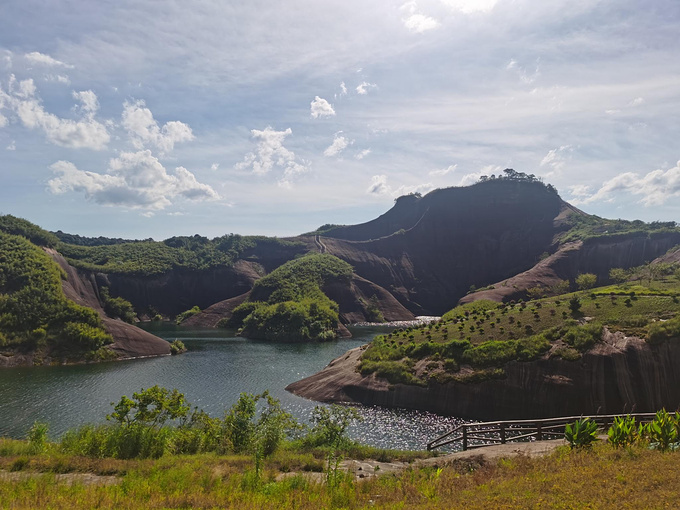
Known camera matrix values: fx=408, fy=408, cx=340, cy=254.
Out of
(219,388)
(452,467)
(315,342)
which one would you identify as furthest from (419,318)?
(452,467)

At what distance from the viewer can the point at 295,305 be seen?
128250mm

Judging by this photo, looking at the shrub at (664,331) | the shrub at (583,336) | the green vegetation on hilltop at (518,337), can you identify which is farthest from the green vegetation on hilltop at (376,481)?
the shrub at (664,331)

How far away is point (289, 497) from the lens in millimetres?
15000

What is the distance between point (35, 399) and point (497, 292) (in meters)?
125

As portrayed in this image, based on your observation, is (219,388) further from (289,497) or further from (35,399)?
(289,497)

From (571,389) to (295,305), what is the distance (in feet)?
306

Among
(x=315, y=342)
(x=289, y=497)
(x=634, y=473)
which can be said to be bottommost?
(x=315, y=342)

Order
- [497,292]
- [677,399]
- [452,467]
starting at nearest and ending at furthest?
1. [452,467]
2. [677,399]
3. [497,292]

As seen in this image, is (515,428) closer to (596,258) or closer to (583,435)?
(583,435)

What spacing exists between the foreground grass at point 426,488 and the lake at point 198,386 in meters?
23.1

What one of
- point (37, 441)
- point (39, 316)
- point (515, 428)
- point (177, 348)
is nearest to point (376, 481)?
point (515, 428)

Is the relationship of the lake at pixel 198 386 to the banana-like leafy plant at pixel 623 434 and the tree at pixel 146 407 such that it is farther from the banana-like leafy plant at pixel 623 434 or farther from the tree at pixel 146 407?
the banana-like leafy plant at pixel 623 434

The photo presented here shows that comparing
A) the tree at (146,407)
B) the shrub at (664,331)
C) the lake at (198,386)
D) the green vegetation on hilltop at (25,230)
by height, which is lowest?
the lake at (198,386)

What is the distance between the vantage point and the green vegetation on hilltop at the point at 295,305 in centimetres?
12281
